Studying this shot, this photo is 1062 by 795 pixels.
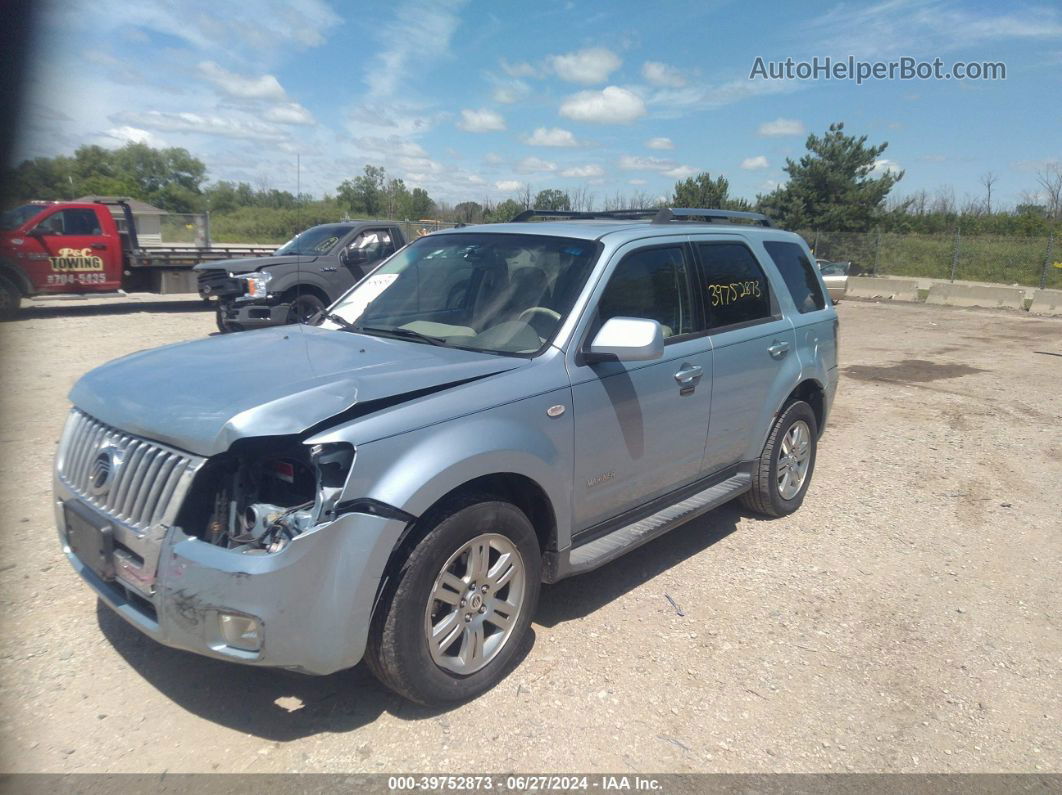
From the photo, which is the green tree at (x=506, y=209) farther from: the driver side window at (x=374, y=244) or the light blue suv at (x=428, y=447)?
the light blue suv at (x=428, y=447)

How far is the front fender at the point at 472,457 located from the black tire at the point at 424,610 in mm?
128

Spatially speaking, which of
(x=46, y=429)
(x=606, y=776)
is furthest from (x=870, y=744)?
(x=46, y=429)

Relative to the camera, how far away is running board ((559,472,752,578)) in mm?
3617

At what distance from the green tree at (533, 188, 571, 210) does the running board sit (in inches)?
263

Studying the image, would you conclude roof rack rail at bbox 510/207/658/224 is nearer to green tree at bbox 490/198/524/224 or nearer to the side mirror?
the side mirror

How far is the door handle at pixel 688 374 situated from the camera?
4082 mm

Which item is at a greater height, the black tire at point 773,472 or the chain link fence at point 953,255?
the chain link fence at point 953,255

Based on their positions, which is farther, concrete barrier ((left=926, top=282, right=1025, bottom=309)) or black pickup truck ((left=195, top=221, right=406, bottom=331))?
concrete barrier ((left=926, top=282, right=1025, bottom=309))

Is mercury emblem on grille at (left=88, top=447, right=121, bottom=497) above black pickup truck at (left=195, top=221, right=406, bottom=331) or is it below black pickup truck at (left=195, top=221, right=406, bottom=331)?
below

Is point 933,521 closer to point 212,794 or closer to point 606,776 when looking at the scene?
point 606,776

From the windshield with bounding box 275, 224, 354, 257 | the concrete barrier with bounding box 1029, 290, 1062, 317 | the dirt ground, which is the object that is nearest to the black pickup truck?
the windshield with bounding box 275, 224, 354, 257

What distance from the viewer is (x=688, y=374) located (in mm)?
4141

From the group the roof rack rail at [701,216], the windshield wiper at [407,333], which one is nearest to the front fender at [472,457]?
the windshield wiper at [407,333]

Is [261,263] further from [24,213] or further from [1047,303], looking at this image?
[1047,303]
